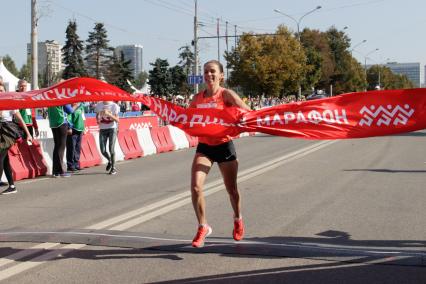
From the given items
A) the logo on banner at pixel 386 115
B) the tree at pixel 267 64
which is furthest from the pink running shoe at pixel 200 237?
the tree at pixel 267 64

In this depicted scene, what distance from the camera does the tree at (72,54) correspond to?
98.5 meters

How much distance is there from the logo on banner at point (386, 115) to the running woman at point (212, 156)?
3.88ft

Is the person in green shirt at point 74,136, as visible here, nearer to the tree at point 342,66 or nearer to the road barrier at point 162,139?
the road barrier at point 162,139

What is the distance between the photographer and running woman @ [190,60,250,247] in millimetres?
6082

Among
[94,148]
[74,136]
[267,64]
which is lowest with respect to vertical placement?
[94,148]

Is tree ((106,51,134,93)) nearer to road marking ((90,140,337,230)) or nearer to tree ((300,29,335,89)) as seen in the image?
tree ((300,29,335,89))

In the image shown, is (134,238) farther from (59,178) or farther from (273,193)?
(59,178)

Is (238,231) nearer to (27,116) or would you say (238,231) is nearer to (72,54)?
(27,116)

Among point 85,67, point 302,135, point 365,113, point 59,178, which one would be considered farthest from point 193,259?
point 85,67

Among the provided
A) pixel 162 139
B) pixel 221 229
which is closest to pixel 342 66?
pixel 162 139

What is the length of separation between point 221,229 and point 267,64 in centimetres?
5100

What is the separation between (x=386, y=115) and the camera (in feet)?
20.2

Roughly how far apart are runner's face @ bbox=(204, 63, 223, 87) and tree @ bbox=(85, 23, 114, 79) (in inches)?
3943

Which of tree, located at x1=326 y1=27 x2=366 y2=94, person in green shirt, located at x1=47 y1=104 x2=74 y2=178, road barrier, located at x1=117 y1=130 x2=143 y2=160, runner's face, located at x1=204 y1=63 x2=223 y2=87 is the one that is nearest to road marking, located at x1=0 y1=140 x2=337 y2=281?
runner's face, located at x1=204 y1=63 x2=223 y2=87
